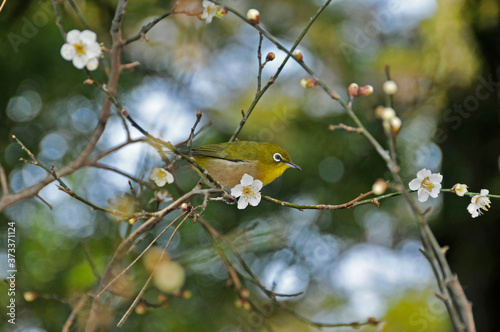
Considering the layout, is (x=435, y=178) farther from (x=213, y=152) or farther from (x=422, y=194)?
(x=213, y=152)

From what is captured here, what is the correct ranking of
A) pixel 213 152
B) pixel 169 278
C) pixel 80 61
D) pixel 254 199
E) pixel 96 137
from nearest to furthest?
pixel 80 61
pixel 254 199
pixel 96 137
pixel 213 152
pixel 169 278

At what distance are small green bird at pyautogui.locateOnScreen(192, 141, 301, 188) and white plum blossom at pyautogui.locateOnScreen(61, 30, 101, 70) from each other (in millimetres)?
1004

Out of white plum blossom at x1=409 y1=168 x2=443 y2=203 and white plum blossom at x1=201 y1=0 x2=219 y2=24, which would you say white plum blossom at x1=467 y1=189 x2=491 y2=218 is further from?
white plum blossom at x1=201 y1=0 x2=219 y2=24

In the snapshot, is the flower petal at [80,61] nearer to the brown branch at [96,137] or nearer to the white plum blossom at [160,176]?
the brown branch at [96,137]

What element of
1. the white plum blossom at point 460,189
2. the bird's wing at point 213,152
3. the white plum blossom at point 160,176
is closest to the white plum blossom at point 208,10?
the white plum blossom at point 160,176

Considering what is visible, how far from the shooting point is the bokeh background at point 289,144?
2.91 m

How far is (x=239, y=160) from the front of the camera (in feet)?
8.40

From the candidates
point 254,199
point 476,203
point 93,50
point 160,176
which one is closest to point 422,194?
point 476,203

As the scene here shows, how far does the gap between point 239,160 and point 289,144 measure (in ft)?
3.17

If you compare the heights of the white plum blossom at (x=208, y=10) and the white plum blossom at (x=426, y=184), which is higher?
the white plum blossom at (x=208, y=10)

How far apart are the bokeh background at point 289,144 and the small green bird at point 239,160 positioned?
0.28m

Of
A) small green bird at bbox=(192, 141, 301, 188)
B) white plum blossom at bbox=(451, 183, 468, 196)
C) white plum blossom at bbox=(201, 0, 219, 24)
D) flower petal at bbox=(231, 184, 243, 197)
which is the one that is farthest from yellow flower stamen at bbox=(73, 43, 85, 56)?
white plum blossom at bbox=(451, 183, 468, 196)

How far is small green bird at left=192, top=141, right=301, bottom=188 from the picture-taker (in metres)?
2.48

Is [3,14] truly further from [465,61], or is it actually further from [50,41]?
[465,61]
